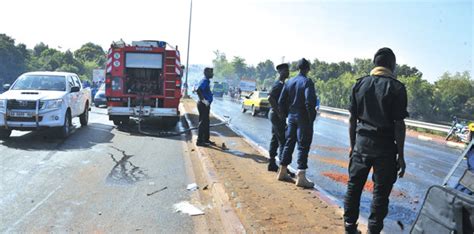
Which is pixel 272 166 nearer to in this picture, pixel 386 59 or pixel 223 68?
pixel 386 59

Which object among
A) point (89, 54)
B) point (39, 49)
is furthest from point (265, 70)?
point (39, 49)

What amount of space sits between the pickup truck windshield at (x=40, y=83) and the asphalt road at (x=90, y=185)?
1436 millimetres

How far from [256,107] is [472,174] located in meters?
21.5

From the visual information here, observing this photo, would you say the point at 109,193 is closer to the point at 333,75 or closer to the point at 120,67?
the point at 120,67

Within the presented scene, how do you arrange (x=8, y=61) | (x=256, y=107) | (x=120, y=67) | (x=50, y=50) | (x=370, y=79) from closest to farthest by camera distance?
1. (x=370, y=79)
2. (x=120, y=67)
3. (x=256, y=107)
4. (x=8, y=61)
5. (x=50, y=50)

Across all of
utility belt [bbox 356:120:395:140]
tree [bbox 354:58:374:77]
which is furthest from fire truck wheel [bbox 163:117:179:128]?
tree [bbox 354:58:374:77]

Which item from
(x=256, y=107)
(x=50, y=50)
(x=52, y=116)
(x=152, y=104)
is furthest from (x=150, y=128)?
(x=50, y=50)

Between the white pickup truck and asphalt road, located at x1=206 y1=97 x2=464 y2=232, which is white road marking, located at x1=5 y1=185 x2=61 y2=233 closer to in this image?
asphalt road, located at x1=206 y1=97 x2=464 y2=232

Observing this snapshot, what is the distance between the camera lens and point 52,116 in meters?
10.4

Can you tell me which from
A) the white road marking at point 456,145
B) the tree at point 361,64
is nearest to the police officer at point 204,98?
the white road marking at point 456,145

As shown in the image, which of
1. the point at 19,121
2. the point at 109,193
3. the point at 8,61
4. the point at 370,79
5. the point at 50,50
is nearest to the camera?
the point at 370,79

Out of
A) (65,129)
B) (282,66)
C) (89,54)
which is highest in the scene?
(89,54)

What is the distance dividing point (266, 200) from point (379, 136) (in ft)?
7.01

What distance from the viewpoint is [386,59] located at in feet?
13.4
